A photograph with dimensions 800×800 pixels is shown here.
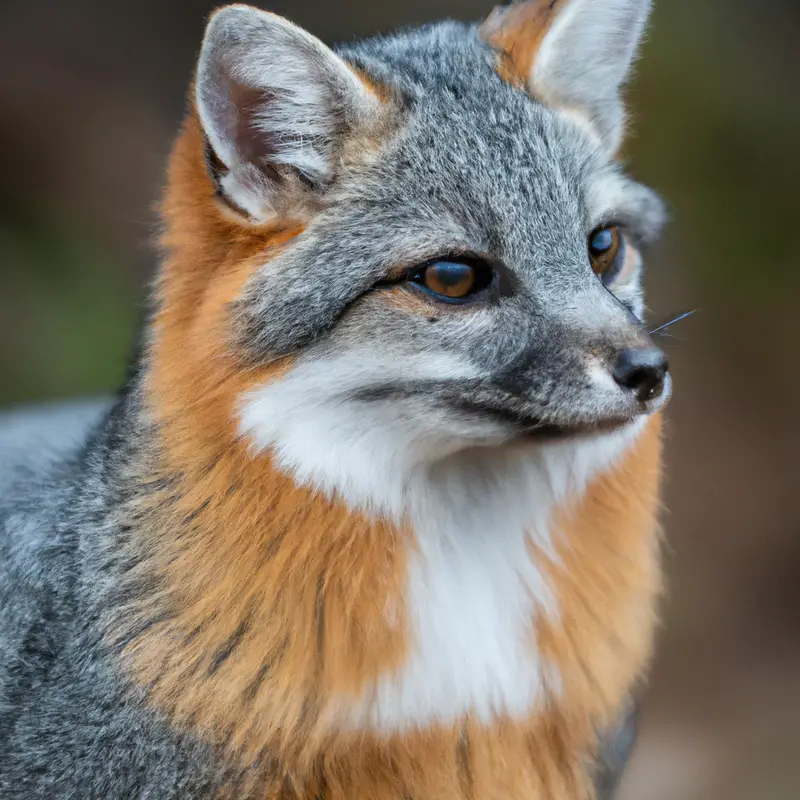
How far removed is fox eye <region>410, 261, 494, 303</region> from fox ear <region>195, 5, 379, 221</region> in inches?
10.7

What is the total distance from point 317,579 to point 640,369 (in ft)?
2.27

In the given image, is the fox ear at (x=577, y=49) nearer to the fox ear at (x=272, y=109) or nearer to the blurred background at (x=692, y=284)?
the fox ear at (x=272, y=109)

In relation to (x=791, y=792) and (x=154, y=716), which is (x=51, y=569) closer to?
(x=154, y=716)

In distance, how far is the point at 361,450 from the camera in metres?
1.76

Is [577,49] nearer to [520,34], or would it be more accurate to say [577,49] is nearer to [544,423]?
[520,34]

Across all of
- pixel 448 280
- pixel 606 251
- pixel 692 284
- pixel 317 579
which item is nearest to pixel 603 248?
pixel 606 251

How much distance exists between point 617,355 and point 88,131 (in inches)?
199

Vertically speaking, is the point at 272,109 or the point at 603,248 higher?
the point at 272,109

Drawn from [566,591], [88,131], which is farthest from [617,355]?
[88,131]

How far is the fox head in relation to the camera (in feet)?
5.61

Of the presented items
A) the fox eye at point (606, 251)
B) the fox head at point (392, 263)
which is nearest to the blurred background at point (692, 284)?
the fox eye at point (606, 251)

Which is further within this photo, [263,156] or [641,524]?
[641,524]

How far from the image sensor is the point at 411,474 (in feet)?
5.98

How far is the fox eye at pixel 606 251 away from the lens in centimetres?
197
